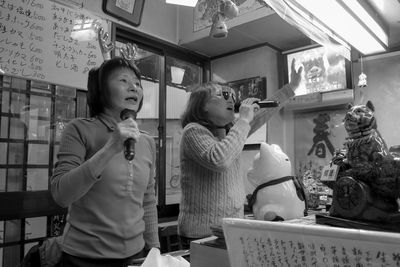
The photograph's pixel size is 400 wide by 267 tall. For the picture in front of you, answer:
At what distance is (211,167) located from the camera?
1.11 metres

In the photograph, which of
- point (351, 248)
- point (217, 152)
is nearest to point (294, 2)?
point (217, 152)

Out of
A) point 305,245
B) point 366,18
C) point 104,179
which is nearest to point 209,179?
point 104,179

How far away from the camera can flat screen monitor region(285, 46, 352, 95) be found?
8.42 feet

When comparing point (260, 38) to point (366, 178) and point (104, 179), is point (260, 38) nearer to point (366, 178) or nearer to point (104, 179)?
point (104, 179)

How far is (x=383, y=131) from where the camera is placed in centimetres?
249

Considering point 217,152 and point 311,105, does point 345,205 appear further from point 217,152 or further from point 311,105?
point 311,105

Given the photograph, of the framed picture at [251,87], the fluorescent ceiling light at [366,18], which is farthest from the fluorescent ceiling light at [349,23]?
the framed picture at [251,87]

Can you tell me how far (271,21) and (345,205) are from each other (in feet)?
7.14

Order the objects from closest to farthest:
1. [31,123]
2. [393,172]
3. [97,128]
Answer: [393,172]
[97,128]
[31,123]

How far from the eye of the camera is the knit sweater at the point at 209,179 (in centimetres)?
111

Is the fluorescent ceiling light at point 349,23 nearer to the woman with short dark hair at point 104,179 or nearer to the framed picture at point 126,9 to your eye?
the woman with short dark hair at point 104,179

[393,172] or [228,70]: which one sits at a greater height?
[228,70]

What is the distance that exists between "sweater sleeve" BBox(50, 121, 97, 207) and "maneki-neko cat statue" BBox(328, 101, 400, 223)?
0.62 meters

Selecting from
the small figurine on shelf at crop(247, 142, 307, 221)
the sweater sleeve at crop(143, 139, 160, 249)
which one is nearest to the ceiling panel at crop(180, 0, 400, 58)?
the small figurine on shelf at crop(247, 142, 307, 221)
